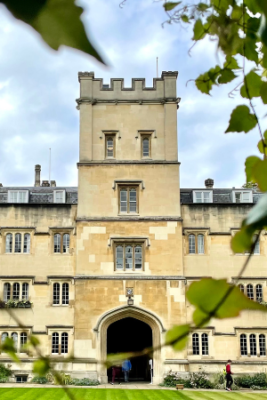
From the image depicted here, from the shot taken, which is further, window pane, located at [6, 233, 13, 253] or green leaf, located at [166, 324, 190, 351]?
window pane, located at [6, 233, 13, 253]

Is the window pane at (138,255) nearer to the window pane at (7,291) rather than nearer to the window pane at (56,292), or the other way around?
the window pane at (56,292)

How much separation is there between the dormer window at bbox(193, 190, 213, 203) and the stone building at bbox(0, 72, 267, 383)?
0.42 m

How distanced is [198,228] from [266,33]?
64.3 ft

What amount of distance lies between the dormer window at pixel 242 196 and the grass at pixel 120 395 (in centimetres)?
780

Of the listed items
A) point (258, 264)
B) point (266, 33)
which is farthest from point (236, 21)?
point (258, 264)

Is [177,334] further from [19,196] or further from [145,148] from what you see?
[19,196]

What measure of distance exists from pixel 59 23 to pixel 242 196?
21.3 meters

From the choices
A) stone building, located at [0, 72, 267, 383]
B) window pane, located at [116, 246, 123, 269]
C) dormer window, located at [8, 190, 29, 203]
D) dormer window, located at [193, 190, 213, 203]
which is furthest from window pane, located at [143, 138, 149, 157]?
dormer window, located at [8, 190, 29, 203]

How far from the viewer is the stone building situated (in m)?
18.7

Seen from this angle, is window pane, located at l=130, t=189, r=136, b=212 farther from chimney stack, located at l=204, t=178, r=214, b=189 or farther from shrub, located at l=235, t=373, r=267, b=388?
chimney stack, located at l=204, t=178, r=214, b=189

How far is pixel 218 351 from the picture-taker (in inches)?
749

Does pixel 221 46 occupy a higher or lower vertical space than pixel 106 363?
higher

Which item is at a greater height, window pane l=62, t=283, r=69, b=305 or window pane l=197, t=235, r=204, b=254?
window pane l=197, t=235, r=204, b=254

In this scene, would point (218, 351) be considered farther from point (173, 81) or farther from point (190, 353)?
point (173, 81)
